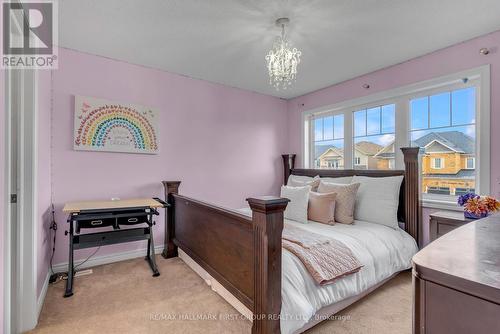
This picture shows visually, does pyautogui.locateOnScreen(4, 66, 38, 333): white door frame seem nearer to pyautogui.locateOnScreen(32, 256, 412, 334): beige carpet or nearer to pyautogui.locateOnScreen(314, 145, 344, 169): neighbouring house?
pyautogui.locateOnScreen(32, 256, 412, 334): beige carpet

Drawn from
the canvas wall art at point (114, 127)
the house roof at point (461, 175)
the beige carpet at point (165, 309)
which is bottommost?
the beige carpet at point (165, 309)

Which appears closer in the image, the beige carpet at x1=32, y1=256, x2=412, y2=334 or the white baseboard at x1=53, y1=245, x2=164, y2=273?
the beige carpet at x1=32, y1=256, x2=412, y2=334

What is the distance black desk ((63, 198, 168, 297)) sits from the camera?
2236 millimetres

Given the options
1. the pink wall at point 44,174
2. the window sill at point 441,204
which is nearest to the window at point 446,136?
the window sill at point 441,204

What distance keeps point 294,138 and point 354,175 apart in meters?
1.48

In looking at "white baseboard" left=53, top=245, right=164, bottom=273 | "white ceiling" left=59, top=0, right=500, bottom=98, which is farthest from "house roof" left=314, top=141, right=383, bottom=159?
"white baseboard" left=53, top=245, right=164, bottom=273

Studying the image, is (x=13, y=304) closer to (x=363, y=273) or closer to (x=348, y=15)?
(x=363, y=273)

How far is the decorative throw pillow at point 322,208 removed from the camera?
8.74ft

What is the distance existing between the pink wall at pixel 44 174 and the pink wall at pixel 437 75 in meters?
3.42

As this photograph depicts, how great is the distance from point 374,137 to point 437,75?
0.97 m

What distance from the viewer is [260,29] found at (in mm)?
2268

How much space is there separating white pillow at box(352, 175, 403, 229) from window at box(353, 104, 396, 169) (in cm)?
60

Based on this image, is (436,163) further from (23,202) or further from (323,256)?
(23,202)

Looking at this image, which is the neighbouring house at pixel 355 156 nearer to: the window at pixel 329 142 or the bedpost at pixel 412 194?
the window at pixel 329 142
